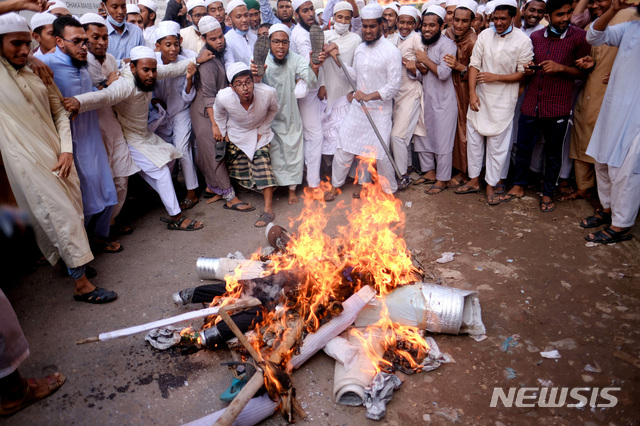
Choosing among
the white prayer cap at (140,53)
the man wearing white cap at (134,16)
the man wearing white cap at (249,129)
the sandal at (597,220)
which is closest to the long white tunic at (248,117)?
the man wearing white cap at (249,129)

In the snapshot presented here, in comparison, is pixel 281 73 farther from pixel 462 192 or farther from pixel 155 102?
pixel 462 192

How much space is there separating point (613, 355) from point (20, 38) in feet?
19.4

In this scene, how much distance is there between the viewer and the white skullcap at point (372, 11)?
602cm

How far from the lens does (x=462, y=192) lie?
6.65m

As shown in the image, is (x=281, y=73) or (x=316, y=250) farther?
(x=281, y=73)

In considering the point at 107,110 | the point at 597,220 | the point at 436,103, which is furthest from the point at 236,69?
the point at 597,220

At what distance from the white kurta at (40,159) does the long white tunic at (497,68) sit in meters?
5.30

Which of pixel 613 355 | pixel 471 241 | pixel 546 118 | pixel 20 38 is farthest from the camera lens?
pixel 546 118

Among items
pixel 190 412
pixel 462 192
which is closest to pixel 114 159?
pixel 190 412

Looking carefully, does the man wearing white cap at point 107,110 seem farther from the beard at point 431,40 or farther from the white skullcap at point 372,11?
the beard at point 431,40

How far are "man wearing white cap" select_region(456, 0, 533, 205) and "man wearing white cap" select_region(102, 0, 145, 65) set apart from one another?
16.7 ft

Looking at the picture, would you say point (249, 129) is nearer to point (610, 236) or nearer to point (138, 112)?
point (138, 112)

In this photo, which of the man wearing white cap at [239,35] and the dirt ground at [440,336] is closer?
the dirt ground at [440,336]

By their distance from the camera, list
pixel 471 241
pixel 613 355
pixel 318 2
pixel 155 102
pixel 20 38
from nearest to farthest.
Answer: pixel 613 355, pixel 20 38, pixel 471 241, pixel 155 102, pixel 318 2
